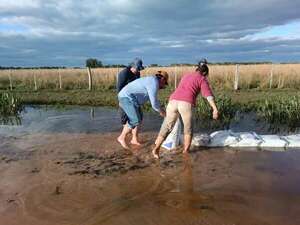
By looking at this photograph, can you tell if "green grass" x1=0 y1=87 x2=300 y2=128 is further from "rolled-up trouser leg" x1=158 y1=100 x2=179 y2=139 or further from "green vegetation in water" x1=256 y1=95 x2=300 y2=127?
"rolled-up trouser leg" x1=158 y1=100 x2=179 y2=139

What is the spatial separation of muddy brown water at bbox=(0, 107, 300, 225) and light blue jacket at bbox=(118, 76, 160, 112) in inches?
41.3

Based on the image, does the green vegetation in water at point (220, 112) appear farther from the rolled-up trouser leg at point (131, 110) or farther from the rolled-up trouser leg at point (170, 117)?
the rolled-up trouser leg at point (170, 117)

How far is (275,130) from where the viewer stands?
11.0 meters

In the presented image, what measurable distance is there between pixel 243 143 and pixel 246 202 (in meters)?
3.28

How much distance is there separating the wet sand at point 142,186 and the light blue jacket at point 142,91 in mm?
1048

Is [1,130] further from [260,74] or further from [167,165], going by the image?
[260,74]

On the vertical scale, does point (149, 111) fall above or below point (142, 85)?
below

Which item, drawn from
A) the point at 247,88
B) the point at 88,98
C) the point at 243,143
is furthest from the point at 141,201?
the point at 247,88

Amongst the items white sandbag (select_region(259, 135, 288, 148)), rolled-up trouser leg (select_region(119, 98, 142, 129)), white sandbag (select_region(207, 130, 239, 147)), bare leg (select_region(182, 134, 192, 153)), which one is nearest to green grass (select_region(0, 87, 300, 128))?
white sandbag (select_region(207, 130, 239, 147))

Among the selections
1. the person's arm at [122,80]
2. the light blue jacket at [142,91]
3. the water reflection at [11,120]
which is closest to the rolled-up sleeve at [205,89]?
the light blue jacket at [142,91]

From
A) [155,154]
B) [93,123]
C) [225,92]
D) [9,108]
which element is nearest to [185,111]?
[155,154]

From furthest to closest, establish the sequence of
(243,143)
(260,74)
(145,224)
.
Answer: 1. (260,74)
2. (243,143)
3. (145,224)

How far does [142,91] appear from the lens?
7977 millimetres

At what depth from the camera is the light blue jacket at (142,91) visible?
7504mm
